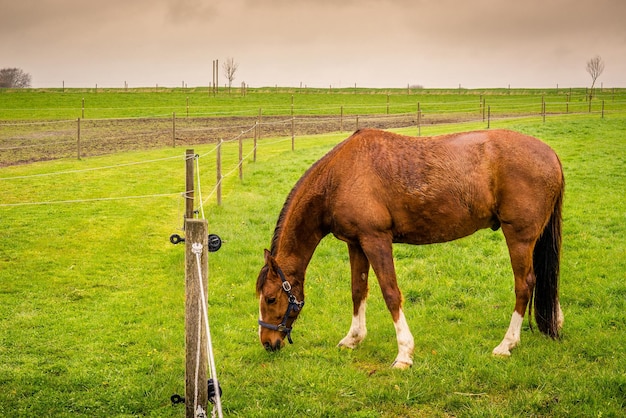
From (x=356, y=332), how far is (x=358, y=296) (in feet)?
1.27

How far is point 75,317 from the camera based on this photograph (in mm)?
7273

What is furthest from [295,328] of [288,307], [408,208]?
[408,208]

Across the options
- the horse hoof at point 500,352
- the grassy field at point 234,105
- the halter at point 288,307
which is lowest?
the horse hoof at point 500,352

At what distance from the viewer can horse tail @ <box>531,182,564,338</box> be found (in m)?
6.14

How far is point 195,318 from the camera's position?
4238 mm

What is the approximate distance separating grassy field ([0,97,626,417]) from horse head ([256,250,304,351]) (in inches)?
14.0

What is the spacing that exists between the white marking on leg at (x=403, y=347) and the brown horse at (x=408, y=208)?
0.03 feet

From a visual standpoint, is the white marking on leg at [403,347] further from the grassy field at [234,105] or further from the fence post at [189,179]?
the grassy field at [234,105]

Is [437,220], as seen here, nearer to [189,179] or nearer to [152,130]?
[189,179]

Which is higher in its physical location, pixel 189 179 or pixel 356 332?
pixel 189 179

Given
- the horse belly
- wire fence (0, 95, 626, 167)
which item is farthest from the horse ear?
wire fence (0, 95, 626, 167)

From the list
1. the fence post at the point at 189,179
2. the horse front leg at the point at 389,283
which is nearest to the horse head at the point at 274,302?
the horse front leg at the point at 389,283

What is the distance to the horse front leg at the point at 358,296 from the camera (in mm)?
6234

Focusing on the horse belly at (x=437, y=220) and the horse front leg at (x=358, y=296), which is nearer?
the horse belly at (x=437, y=220)
